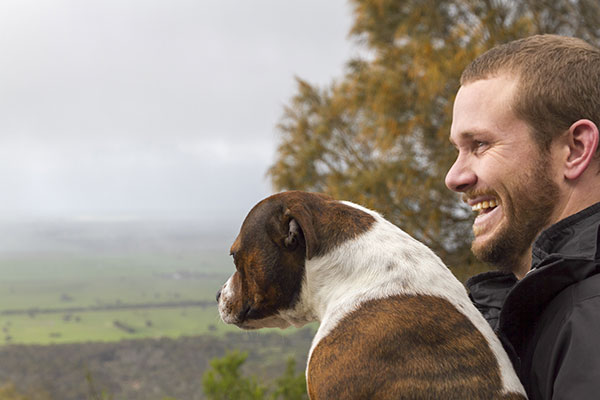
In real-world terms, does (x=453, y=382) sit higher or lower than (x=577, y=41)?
lower

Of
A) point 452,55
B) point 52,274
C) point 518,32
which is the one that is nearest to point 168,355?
point 452,55

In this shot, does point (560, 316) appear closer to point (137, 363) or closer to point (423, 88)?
point (423, 88)

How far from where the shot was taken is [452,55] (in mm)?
8586

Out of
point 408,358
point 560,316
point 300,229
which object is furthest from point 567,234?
point 300,229

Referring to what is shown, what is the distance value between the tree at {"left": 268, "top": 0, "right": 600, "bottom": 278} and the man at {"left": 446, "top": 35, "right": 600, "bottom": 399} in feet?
21.7

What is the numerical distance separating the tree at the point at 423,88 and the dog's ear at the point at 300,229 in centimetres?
675

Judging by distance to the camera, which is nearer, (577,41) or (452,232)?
(577,41)

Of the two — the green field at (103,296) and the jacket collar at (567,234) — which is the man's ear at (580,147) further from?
the green field at (103,296)

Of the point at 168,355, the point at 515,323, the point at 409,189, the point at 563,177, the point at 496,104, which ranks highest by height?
the point at 496,104

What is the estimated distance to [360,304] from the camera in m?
1.91

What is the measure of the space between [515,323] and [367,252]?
0.55 m

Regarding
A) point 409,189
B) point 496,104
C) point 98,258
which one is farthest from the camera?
point 98,258

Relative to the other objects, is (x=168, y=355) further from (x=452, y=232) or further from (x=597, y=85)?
(x=597, y=85)

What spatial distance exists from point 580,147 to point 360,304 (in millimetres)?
869
